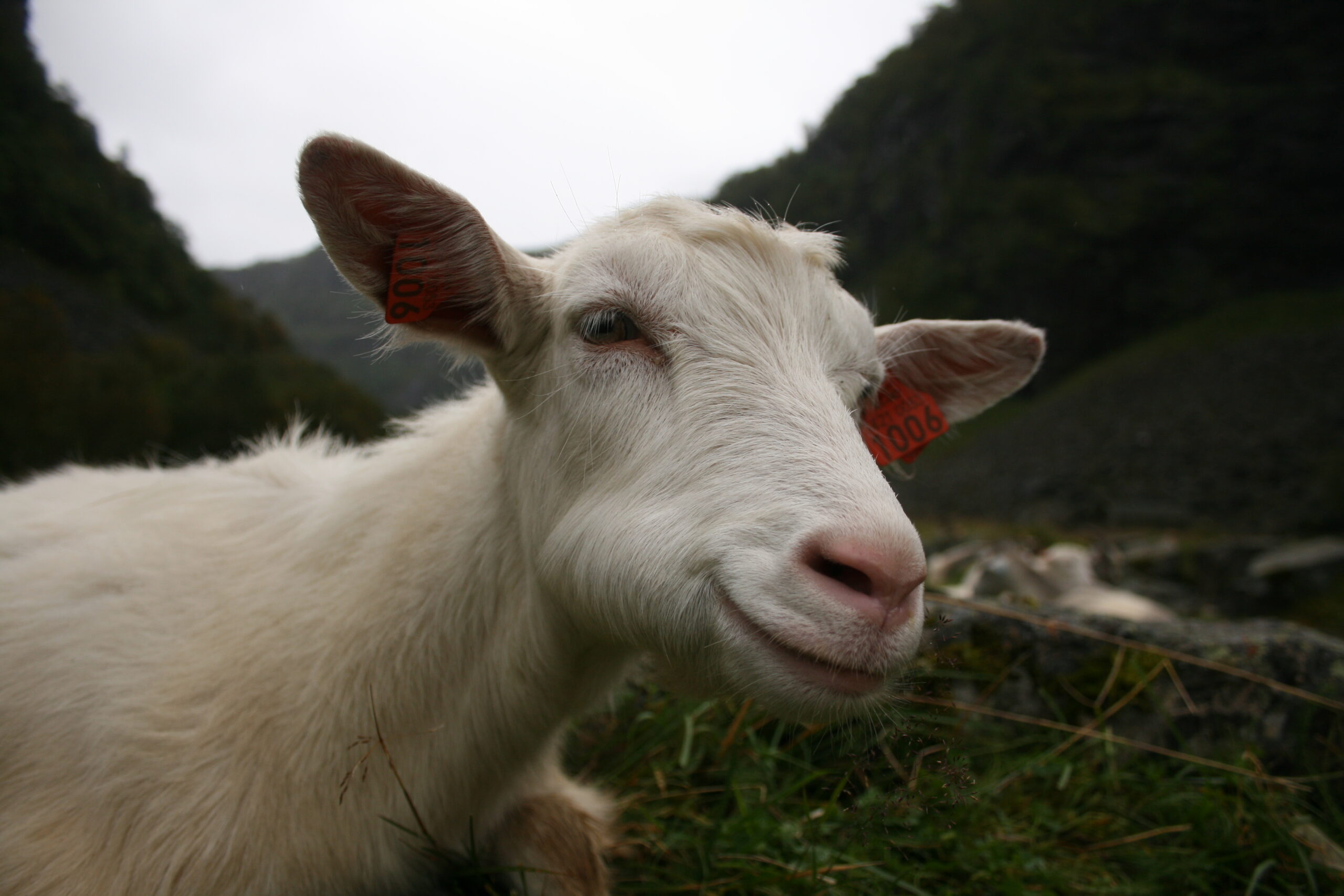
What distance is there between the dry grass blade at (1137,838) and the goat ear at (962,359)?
176cm

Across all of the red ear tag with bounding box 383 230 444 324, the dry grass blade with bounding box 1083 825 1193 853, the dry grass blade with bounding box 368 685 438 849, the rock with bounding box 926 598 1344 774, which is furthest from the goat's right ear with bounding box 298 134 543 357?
the dry grass blade with bounding box 1083 825 1193 853

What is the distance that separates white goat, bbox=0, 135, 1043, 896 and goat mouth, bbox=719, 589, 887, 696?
0.06ft

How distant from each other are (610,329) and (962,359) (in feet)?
4.98

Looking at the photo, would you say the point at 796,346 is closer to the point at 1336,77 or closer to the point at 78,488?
the point at 78,488

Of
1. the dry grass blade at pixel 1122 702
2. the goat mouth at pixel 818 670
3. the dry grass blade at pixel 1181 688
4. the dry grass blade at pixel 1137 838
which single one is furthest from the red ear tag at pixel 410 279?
the dry grass blade at pixel 1181 688

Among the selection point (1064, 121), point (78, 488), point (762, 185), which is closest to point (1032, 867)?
point (78, 488)

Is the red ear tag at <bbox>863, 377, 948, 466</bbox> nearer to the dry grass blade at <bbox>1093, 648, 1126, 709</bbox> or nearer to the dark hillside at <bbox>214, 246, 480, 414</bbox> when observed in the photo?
the dark hillside at <bbox>214, 246, 480, 414</bbox>

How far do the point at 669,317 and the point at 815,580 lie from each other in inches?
33.7

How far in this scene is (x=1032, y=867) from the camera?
2.60 meters

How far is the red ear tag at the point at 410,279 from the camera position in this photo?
1.94 m

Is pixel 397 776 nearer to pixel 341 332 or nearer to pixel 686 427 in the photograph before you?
pixel 686 427

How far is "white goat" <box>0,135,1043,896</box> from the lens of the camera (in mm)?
1703

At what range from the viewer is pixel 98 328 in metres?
6.93

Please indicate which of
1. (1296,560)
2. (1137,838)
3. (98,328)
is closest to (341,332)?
(98,328)
